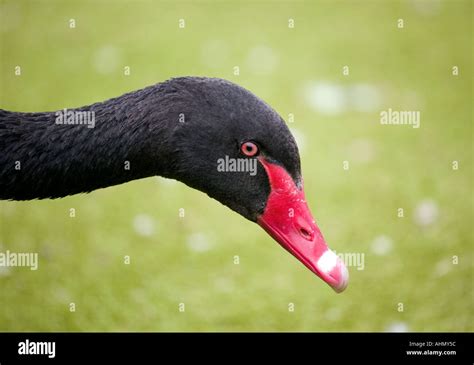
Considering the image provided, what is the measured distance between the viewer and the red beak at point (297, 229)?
9.49 ft

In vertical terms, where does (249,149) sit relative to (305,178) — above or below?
below

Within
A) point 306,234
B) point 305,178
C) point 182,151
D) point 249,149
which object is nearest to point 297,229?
point 306,234

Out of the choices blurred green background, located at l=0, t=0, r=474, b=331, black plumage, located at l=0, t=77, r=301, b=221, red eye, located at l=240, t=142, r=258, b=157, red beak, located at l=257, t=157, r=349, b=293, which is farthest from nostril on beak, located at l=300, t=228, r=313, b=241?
blurred green background, located at l=0, t=0, r=474, b=331

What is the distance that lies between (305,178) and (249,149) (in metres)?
2.68

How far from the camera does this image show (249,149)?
2822 millimetres

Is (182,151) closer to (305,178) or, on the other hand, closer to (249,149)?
(249,149)

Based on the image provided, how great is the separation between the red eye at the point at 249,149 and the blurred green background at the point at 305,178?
65.5 inches

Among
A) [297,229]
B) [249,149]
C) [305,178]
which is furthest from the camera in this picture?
[305,178]

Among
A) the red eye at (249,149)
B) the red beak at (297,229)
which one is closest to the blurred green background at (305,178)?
the red beak at (297,229)

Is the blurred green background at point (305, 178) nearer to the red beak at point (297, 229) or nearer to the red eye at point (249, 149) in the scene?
the red beak at point (297, 229)

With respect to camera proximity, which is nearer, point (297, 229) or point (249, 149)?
point (249, 149)

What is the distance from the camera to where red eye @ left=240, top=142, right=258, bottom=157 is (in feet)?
9.21
